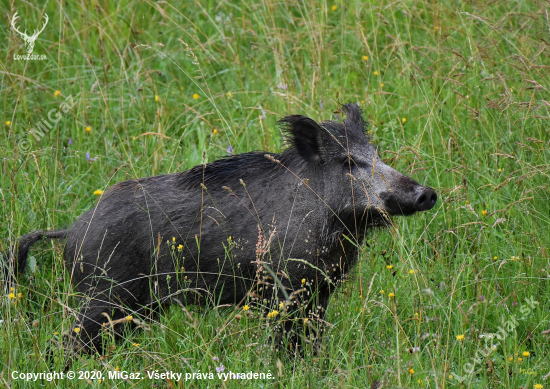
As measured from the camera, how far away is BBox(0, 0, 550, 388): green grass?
3309 millimetres

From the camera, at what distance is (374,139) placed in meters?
5.24

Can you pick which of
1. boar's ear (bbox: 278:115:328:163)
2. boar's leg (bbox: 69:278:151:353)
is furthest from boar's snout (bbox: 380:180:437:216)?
boar's leg (bbox: 69:278:151:353)

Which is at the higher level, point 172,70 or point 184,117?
point 172,70

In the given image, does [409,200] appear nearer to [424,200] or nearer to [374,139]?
[424,200]

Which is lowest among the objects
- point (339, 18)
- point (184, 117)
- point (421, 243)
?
point (421, 243)

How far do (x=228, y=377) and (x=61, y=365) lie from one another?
0.77m

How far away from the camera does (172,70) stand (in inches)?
256

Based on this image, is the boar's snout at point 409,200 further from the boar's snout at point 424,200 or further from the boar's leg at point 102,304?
the boar's leg at point 102,304

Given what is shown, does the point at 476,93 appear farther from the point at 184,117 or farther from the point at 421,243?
the point at 184,117

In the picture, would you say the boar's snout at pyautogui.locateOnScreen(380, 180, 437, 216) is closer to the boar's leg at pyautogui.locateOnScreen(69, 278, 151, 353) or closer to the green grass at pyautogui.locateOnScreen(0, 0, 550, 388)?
the green grass at pyautogui.locateOnScreen(0, 0, 550, 388)

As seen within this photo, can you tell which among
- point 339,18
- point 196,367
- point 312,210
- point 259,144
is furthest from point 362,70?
point 196,367

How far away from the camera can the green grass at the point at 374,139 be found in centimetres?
331

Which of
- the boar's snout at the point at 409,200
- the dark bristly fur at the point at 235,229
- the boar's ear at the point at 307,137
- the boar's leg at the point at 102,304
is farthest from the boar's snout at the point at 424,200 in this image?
the boar's leg at the point at 102,304

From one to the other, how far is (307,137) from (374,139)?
4.82ft
